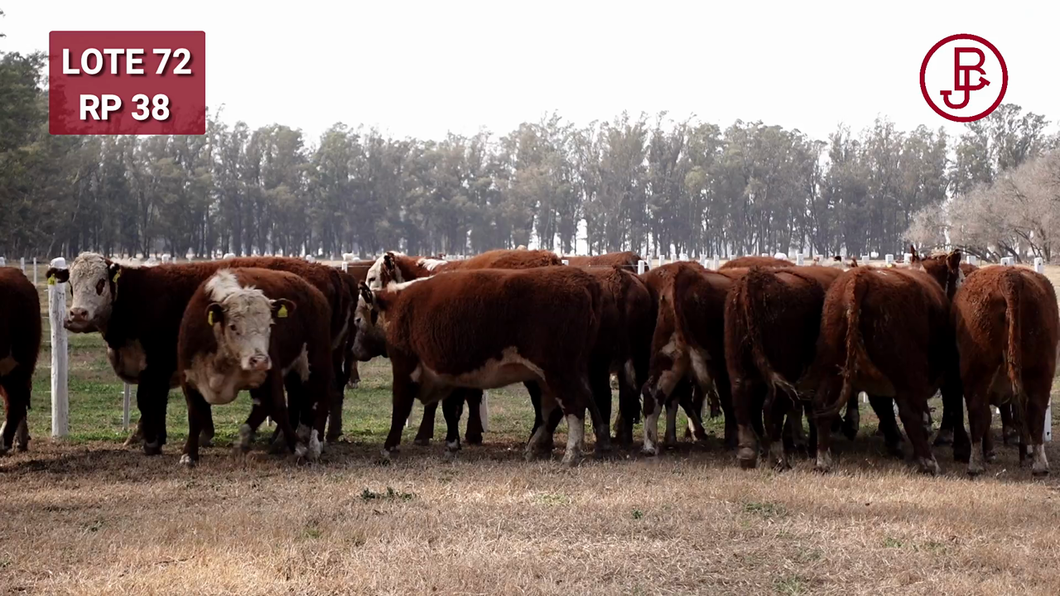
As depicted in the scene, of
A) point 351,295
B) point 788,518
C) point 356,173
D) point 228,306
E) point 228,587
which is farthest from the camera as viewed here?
point 356,173

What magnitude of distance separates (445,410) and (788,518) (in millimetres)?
4462

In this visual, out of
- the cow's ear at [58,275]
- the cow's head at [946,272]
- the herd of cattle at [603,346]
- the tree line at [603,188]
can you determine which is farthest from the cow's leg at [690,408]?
the tree line at [603,188]

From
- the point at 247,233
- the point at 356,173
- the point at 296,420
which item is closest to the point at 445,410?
the point at 296,420

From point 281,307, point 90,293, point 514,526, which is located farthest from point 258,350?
point 514,526

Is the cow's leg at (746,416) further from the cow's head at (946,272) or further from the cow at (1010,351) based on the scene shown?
the cow's head at (946,272)

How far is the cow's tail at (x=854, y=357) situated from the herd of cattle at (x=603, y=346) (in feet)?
0.06

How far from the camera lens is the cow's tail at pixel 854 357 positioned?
30.9 ft

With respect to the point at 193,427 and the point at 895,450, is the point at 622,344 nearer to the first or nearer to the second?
the point at 895,450

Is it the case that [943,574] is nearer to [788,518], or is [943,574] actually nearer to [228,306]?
[788,518]

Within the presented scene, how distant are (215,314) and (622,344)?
3819mm

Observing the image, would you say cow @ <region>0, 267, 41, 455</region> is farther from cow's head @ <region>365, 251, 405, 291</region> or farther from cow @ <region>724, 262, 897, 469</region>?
cow @ <region>724, 262, 897, 469</region>

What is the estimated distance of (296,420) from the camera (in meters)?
11.2

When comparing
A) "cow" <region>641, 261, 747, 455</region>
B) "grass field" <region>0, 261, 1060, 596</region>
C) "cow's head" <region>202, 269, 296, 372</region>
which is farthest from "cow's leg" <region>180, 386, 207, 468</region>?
"cow" <region>641, 261, 747, 455</region>

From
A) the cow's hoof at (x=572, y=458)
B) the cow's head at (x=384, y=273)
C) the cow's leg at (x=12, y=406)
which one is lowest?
the cow's hoof at (x=572, y=458)
